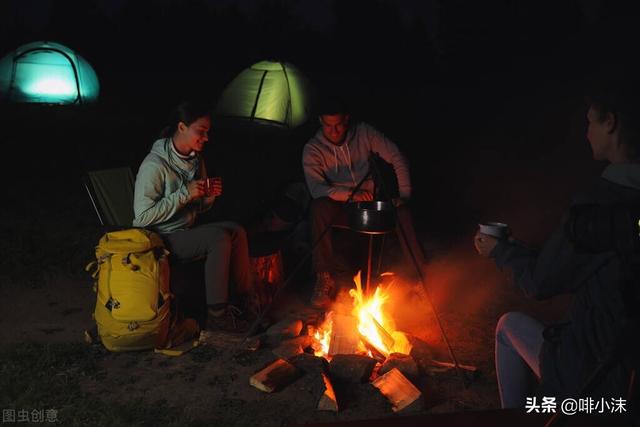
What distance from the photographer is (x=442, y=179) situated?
28.5 feet

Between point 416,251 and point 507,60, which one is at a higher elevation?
point 507,60

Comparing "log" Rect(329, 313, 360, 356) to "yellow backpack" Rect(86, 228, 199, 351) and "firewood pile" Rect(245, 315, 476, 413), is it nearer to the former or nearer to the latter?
"firewood pile" Rect(245, 315, 476, 413)

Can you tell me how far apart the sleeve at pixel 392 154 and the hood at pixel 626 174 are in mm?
3259

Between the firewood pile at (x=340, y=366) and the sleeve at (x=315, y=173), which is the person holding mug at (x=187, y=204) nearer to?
the firewood pile at (x=340, y=366)

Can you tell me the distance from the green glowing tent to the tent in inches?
162

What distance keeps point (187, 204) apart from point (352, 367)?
181cm

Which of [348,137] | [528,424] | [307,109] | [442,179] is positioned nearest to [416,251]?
[348,137]

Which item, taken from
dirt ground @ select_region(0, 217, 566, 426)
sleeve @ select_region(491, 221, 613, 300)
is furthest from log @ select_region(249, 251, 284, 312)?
sleeve @ select_region(491, 221, 613, 300)

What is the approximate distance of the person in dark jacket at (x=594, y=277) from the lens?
1926mm

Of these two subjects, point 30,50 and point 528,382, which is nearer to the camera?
point 528,382

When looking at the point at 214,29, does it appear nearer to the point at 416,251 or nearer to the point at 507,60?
the point at 507,60

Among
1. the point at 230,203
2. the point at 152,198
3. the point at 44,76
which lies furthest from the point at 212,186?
the point at 44,76

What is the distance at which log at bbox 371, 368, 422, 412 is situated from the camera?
10.6 feet

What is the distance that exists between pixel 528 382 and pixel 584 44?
1461 cm
